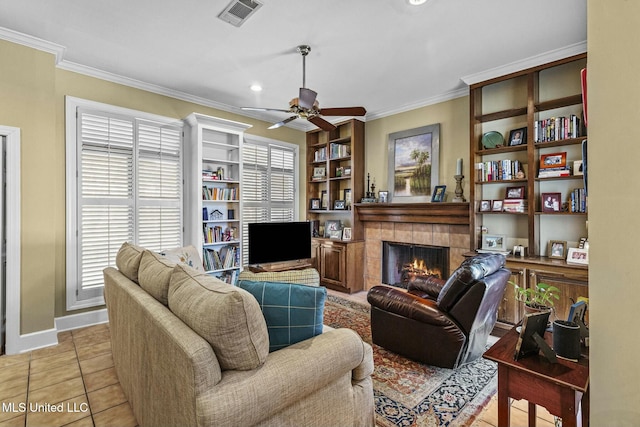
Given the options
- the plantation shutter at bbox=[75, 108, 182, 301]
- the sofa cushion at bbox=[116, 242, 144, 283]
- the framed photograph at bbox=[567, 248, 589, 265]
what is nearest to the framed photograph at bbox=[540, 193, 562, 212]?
the framed photograph at bbox=[567, 248, 589, 265]

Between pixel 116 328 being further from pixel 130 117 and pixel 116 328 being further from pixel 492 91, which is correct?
pixel 492 91

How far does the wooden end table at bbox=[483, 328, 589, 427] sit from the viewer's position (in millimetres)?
1216

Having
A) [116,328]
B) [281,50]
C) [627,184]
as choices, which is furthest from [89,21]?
[627,184]

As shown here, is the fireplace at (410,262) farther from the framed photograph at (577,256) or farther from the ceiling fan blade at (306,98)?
the ceiling fan blade at (306,98)

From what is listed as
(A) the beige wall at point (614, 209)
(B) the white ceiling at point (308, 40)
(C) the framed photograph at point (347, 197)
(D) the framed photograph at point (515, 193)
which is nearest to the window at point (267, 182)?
(C) the framed photograph at point (347, 197)

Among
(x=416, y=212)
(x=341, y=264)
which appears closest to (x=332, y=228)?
(x=341, y=264)

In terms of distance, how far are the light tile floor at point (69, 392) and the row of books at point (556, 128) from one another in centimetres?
250

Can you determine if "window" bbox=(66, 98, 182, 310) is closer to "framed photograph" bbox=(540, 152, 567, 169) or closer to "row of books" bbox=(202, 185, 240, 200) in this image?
"row of books" bbox=(202, 185, 240, 200)

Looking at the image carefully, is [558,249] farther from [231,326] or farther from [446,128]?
[231,326]

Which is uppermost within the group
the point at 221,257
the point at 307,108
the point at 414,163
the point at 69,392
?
the point at 307,108

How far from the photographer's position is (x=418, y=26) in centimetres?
262

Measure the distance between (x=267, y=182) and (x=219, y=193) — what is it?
1.01 metres

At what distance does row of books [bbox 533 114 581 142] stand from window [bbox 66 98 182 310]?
4.33 meters

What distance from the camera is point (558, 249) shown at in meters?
3.16
